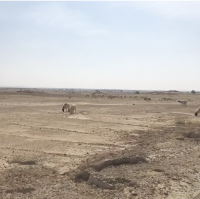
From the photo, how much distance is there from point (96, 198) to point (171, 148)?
18.3 ft

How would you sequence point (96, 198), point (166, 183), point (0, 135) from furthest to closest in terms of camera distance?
point (0, 135) → point (166, 183) → point (96, 198)

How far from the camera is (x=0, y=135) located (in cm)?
1436

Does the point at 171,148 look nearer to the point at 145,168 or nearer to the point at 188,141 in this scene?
the point at 188,141

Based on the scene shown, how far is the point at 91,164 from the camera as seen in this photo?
9.01 metres

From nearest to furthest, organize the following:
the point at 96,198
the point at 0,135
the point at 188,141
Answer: the point at 96,198 → the point at 188,141 → the point at 0,135

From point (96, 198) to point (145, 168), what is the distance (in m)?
2.33

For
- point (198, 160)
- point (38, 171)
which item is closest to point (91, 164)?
point (38, 171)

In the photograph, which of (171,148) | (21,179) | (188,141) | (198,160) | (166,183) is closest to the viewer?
(166,183)

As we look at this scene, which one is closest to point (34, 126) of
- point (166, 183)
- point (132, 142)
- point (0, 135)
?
point (0, 135)

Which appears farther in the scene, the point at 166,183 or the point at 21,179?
the point at 21,179

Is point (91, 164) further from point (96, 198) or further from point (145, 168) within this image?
point (96, 198)

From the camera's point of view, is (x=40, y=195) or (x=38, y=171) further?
(x=38, y=171)

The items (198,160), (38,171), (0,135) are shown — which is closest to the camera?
(38,171)

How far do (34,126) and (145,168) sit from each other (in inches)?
418
